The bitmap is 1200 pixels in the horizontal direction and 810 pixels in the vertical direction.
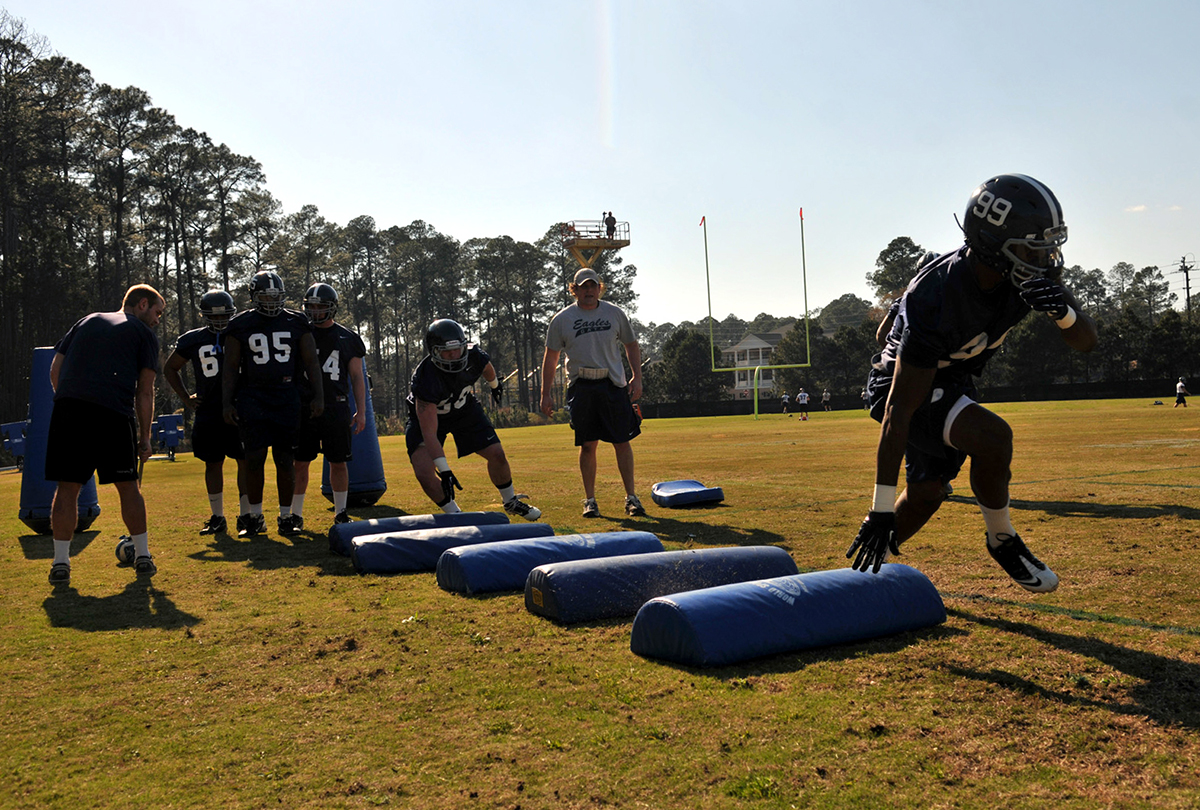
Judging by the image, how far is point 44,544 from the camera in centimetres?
805

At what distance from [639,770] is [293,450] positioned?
6181 mm

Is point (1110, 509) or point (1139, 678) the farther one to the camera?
point (1110, 509)

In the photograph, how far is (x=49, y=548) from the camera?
774 centimetres

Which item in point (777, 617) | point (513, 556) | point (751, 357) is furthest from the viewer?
point (751, 357)

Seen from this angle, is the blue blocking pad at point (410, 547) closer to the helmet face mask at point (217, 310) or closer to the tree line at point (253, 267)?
the helmet face mask at point (217, 310)

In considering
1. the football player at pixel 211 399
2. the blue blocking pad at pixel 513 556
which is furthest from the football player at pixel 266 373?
the blue blocking pad at pixel 513 556

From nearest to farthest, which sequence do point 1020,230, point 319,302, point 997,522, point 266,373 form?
point 1020,230 → point 997,522 → point 266,373 → point 319,302

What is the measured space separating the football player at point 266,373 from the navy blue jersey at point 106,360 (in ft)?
4.42

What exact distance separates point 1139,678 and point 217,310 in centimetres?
783

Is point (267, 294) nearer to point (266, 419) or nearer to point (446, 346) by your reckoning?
point (266, 419)

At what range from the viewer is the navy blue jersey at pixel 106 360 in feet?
19.8

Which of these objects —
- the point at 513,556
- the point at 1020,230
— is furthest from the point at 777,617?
the point at 513,556

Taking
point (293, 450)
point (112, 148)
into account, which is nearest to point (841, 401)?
point (112, 148)

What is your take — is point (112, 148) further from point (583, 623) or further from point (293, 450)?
point (583, 623)
